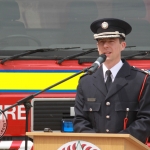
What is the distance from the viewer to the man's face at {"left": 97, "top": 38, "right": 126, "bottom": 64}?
435cm

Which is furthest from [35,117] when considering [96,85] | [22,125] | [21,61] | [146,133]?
[146,133]

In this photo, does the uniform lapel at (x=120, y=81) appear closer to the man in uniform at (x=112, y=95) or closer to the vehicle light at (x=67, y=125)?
the man in uniform at (x=112, y=95)

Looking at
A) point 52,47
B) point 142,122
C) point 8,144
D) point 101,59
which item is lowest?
point 8,144

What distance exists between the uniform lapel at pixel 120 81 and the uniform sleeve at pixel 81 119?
19 cm

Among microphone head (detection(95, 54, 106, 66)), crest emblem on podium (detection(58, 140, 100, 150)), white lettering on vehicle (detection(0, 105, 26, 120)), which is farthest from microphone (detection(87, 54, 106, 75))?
white lettering on vehicle (detection(0, 105, 26, 120))

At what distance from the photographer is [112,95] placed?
4430mm

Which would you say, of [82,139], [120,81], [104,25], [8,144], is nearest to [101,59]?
[120,81]

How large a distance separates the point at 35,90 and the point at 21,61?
0.31 meters

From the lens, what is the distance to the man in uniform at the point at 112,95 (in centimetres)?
437

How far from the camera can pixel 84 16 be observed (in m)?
5.55

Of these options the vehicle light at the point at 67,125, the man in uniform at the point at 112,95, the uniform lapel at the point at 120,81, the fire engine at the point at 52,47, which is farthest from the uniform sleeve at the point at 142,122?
the fire engine at the point at 52,47

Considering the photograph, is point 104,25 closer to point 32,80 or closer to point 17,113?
point 32,80

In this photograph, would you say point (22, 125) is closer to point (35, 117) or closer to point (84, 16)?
point (35, 117)

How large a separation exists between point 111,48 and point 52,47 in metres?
1.22
